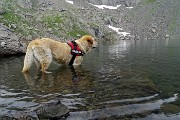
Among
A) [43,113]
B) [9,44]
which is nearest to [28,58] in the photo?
[43,113]

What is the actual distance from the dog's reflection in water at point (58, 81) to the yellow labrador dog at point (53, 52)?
81cm

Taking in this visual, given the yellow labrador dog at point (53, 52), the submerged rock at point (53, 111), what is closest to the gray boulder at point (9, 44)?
the yellow labrador dog at point (53, 52)

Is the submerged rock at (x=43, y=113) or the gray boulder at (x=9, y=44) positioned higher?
the gray boulder at (x=9, y=44)

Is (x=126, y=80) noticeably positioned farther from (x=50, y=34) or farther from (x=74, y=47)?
(x=50, y=34)

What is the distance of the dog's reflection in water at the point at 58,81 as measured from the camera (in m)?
11.9

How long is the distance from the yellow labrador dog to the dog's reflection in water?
815 mm

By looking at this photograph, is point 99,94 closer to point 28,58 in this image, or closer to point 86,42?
point 28,58

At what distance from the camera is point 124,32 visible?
6270 inches

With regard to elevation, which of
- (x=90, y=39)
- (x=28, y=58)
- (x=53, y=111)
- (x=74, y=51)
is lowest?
(x=53, y=111)

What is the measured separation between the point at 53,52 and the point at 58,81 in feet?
13.5

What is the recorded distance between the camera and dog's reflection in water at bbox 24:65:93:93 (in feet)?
39.1

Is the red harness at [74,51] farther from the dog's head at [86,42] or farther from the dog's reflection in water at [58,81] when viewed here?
the dog's reflection in water at [58,81]

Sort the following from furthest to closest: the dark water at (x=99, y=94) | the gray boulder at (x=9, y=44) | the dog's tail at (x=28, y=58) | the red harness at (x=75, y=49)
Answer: the gray boulder at (x=9, y=44) < the red harness at (x=75, y=49) < the dog's tail at (x=28, y=58) < the dark water at (x=99, y=94)

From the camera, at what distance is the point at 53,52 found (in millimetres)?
17250
